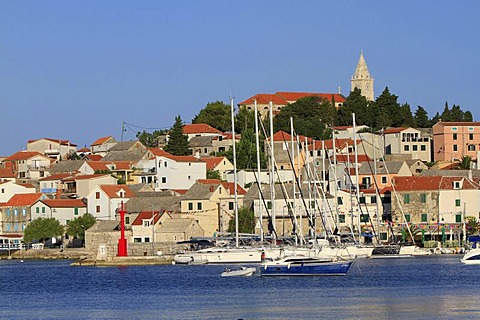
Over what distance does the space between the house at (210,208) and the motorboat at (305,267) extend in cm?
2810

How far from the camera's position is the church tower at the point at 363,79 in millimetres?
175625

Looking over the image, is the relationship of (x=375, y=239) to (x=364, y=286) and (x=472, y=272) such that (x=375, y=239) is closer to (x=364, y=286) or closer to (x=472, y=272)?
(x=472, y=272)

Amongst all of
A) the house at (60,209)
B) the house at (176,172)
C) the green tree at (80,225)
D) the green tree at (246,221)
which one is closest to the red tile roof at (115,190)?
the green tree at (80,225)

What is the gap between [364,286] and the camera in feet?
169

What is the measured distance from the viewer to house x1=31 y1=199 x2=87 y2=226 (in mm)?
93375

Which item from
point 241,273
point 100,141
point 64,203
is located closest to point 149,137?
point 100,141

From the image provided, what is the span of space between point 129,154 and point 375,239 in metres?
A: 47.7

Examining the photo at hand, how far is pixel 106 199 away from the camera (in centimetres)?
9188

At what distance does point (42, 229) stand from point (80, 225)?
304cm

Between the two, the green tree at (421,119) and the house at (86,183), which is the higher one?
the green tree at (421,119)

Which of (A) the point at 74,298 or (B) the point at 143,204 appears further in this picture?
(B) the point at 143,204

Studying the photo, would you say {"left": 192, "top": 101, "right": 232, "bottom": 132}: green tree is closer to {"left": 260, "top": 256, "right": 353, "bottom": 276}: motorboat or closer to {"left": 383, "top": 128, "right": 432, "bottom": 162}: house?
{"left": 383, "top": 128, "right": 432, "bottom": 162}: house

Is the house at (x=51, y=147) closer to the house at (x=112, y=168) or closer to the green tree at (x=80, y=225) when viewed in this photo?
the house at (x=112, y=168)

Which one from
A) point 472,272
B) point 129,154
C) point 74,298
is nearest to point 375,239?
point 472,272
